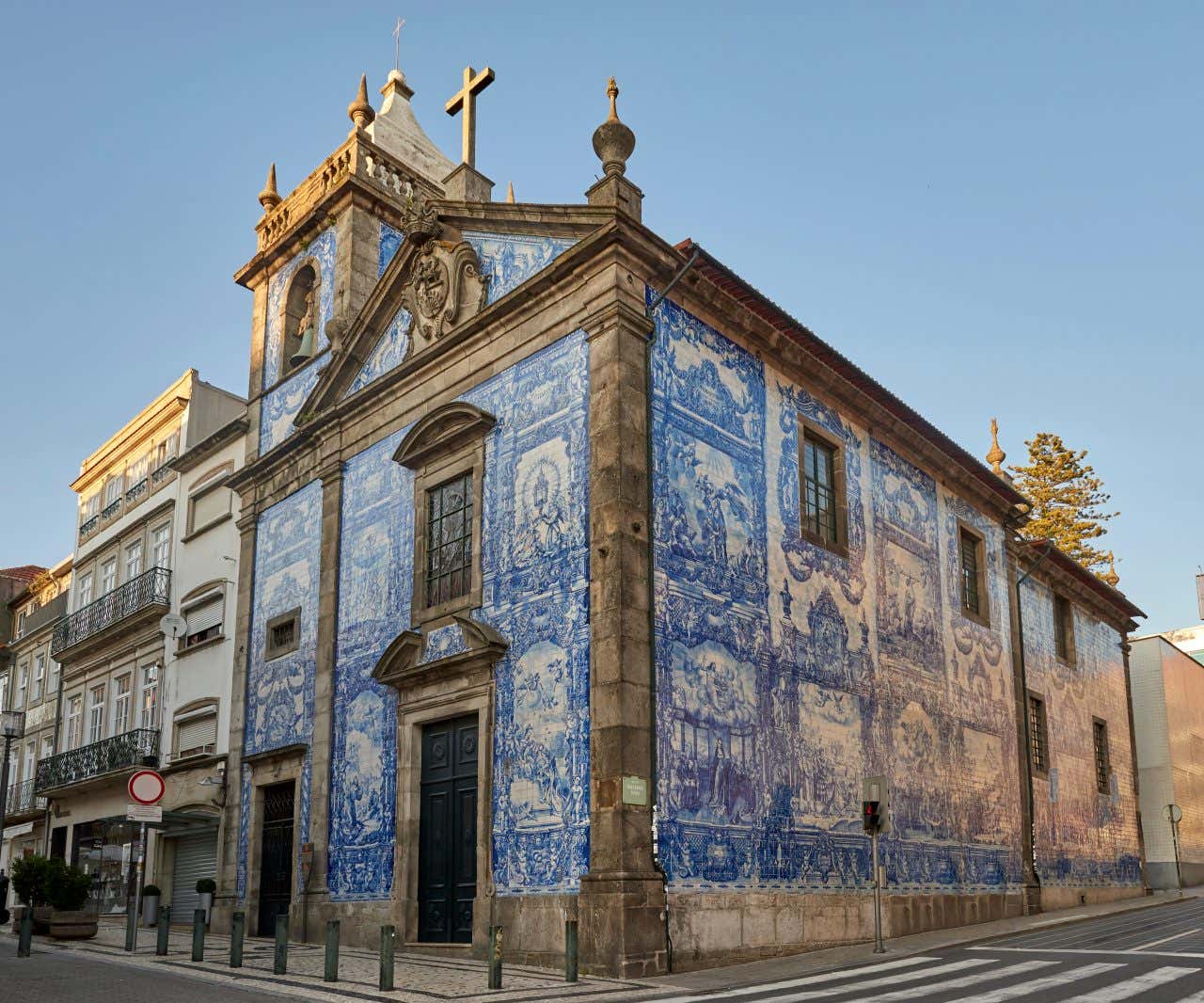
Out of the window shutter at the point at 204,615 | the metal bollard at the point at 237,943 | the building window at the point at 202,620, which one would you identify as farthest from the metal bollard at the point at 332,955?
the window shutter at the point at 204,615

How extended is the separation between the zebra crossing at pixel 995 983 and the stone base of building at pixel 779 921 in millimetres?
1342

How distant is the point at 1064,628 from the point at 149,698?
64.3 ft

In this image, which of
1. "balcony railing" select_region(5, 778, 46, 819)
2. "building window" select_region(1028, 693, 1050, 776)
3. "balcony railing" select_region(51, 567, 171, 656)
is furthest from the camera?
"balcony railing" select_region(5, 778, 46, 819)

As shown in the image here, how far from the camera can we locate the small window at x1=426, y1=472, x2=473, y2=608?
15961 mm

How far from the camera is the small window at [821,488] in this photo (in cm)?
1731

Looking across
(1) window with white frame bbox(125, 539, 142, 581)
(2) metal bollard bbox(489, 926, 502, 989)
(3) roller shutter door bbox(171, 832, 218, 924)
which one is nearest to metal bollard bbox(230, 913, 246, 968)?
(2) metal bollard bbox(489, 926, 502, 989)

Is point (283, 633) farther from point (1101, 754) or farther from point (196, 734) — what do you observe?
point (1101, 754)

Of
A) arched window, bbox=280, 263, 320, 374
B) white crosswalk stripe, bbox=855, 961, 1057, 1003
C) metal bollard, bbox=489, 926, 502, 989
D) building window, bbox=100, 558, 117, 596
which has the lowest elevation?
white crosswalk stripe, bbox=855, 961, 1057, 1003

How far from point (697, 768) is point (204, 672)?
12.3 m

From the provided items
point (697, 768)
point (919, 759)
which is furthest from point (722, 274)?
point (919, 759)

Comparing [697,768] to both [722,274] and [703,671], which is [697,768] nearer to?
[703,671]

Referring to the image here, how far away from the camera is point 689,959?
12.9 meters

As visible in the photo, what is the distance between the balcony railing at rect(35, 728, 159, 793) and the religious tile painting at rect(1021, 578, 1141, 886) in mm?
16871

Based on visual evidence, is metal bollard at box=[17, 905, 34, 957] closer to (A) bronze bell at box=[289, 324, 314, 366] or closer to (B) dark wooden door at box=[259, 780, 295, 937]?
(B) dark wooden door at box=[259, 780, 295, 937]
